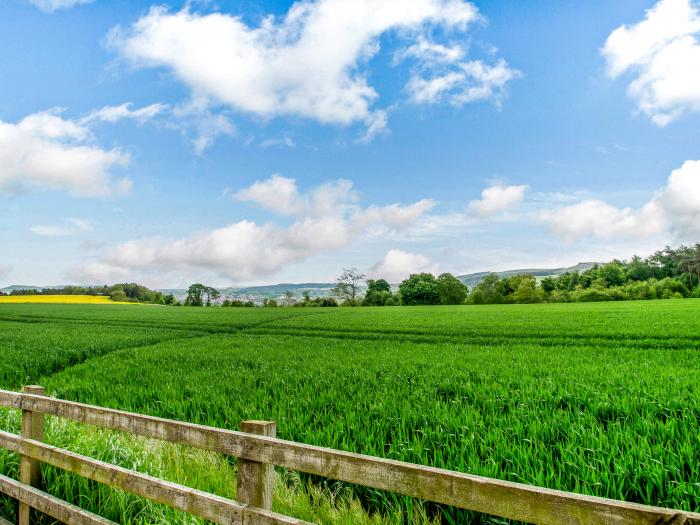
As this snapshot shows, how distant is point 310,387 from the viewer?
10047 millimetres

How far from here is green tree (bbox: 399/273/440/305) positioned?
11331 cm

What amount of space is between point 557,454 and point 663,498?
142cm

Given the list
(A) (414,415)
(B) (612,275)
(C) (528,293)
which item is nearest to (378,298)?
(C) (528,293)

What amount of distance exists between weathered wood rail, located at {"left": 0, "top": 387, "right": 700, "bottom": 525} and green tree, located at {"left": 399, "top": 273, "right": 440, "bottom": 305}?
110986 millimetres

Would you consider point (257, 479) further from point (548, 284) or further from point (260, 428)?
point (548, 284)

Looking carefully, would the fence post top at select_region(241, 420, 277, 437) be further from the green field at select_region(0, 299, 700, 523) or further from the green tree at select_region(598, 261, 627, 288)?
the green tree at select_region(598, 261, 627, 288)

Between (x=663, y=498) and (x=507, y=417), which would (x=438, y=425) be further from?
(x=663, y=498)

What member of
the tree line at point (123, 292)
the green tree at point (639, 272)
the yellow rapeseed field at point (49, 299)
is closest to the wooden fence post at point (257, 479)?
the yellow rapeseed field at point (49, 299)

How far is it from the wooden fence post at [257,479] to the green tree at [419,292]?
112043mm

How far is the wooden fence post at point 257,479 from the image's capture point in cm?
281

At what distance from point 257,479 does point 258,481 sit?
0.05 ft

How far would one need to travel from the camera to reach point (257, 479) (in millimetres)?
2814

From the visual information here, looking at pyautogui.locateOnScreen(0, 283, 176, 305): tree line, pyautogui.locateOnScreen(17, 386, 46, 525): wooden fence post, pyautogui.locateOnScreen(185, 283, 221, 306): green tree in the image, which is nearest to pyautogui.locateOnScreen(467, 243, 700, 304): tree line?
pyautogui.locateOnScreen(185, 283, 221, 306): green tree

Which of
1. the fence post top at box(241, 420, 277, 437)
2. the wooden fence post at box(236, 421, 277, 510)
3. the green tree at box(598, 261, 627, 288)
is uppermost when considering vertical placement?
the green tree at box(598, 261, 627, 288)
